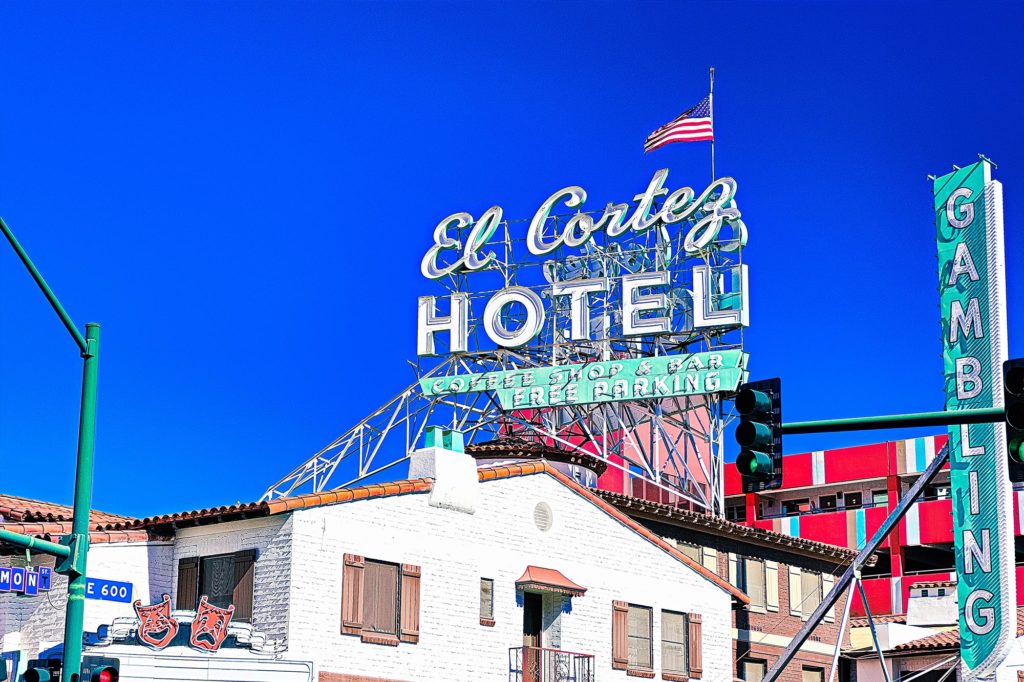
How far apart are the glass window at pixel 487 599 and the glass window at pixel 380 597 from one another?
2.61 m

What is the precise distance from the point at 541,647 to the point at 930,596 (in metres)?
18.9

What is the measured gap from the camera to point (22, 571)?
24.6 m

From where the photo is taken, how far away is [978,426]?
4088cm

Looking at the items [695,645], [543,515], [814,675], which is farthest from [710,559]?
[543,515]

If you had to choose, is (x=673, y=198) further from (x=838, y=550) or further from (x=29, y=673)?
(x=29, y=673)

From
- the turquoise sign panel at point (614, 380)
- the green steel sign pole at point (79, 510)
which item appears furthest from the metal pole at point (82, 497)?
the turquoise sign panel at point (614, 380)

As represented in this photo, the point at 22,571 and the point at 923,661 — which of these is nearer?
the point at 22,571

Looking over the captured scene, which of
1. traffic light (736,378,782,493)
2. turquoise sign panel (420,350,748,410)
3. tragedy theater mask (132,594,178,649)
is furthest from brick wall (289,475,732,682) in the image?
traffic light (736,378,782,493)

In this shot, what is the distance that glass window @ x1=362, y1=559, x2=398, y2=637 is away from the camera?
109 feet

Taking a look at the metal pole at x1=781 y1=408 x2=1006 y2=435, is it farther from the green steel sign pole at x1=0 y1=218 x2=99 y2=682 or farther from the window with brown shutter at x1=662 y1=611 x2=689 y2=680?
the window with brown shutter at x1=662 y1=611 x2=689 y2=680

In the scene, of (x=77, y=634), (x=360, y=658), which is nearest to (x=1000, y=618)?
(x=360, y=658)

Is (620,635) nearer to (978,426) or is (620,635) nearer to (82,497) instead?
(978,426)

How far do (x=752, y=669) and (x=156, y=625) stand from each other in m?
21.8

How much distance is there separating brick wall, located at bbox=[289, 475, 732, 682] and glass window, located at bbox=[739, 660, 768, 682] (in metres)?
4.94
